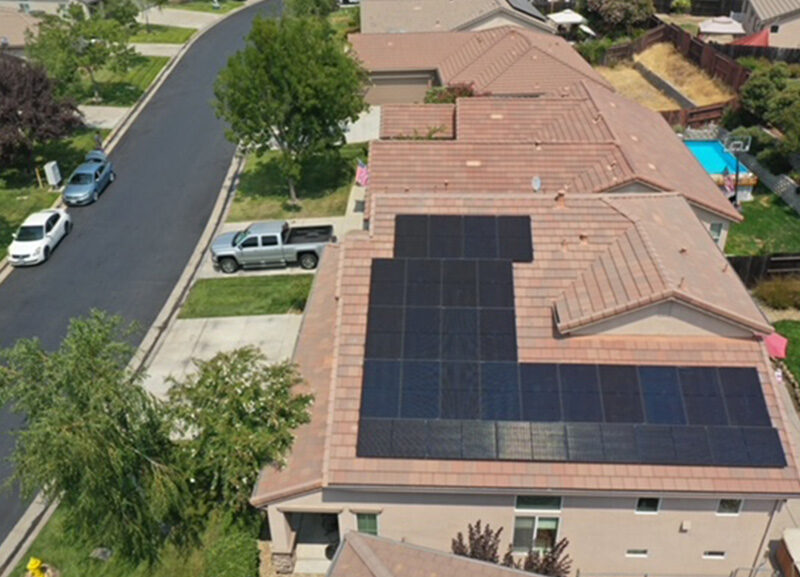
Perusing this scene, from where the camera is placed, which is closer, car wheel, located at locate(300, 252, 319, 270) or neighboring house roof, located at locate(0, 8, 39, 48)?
car wheel, located at locate(300, 252, 319, 270)

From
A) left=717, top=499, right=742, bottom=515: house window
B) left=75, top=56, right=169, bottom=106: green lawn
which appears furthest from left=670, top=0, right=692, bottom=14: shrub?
left=717, top=499, right=742, bottom=515: house window

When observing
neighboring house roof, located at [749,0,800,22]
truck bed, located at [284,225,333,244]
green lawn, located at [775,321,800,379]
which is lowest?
green lawn, located at [775,321,800,379]

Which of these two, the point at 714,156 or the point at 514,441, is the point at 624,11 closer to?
the point at 714,156

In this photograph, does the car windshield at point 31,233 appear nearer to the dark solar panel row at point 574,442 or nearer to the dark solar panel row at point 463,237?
the dark solar panel row at point 463,237

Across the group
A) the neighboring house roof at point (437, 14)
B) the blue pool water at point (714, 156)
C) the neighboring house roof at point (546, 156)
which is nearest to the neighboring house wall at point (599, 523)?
the neighboring house roof at point (546, 156)

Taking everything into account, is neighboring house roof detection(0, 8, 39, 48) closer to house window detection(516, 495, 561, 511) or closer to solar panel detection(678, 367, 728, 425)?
house window detection(516, 495, 561, 511)

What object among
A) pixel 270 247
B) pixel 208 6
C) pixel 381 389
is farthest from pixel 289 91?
pixel 208 6
